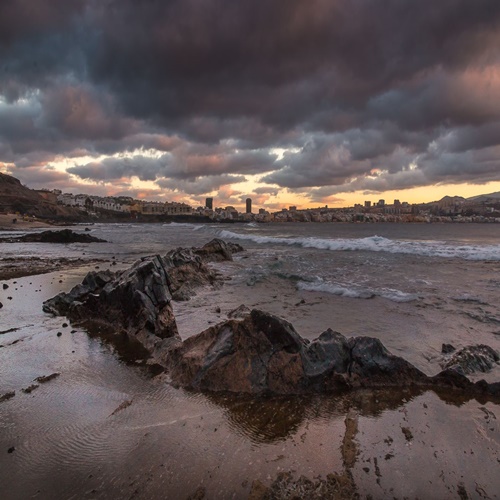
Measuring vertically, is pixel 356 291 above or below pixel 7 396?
below

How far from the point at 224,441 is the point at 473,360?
4.29 m

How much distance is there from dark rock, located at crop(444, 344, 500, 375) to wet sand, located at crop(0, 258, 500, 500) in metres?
0.95

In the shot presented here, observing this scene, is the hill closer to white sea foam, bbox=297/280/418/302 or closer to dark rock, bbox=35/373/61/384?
white sea foam, bbox=297/280/418/302

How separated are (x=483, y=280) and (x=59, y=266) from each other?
20.3 meters

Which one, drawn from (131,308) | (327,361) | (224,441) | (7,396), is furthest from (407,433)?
(131,308)

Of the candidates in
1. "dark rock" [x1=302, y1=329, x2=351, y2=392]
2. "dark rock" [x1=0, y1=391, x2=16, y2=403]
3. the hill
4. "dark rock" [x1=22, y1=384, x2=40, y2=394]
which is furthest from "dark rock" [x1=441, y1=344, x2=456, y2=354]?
the hill

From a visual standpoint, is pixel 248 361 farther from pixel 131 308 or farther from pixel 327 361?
pixel 131 308

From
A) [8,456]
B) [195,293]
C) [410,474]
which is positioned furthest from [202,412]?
[195,293]

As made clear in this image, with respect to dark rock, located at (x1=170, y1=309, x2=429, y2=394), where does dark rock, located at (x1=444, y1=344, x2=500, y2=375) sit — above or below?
below

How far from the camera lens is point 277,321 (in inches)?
194

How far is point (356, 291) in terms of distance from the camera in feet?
37.4

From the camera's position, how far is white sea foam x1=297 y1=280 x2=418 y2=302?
1057 centimetres

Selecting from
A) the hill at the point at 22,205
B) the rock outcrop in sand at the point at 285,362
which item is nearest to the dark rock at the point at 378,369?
the rock outcrop in sand at the point at 285,362

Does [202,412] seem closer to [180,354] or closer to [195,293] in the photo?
[180,354]
